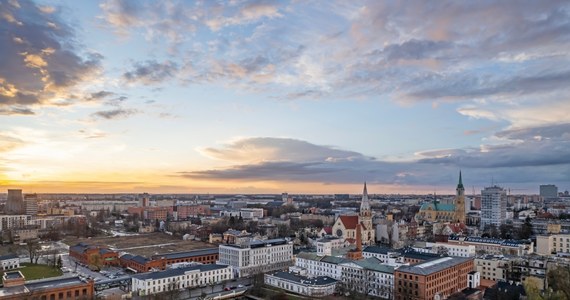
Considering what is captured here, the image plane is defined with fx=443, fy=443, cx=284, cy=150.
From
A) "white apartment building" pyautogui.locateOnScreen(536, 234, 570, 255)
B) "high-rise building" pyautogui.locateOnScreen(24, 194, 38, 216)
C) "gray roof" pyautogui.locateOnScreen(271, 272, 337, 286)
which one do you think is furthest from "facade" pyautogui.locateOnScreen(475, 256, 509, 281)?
"high-rise building" pyautogui.locateOnScreen(24, 194, 38, 216)

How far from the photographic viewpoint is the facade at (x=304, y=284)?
25906 millimetres

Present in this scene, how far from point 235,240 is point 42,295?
76.9ft

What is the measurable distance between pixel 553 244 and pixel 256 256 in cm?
2722

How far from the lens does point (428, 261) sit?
2777cm

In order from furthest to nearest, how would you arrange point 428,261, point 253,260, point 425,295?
point 253,260, point 428,261, point 425,295

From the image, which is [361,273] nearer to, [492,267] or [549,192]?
[492,267]

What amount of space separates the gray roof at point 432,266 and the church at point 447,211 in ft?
110

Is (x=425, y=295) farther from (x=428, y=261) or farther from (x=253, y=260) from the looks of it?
(x=253, y=260)

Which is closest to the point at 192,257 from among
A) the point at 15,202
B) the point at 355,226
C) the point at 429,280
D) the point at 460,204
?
the point at 355,226

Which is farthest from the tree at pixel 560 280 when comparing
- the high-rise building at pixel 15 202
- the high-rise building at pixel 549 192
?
the high-rise building at pixel 549 192

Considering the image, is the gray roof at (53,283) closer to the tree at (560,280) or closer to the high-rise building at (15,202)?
the tree at (560,280)

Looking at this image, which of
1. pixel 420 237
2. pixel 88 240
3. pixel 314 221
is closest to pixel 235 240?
pixel 88 240

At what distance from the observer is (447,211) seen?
206 feet

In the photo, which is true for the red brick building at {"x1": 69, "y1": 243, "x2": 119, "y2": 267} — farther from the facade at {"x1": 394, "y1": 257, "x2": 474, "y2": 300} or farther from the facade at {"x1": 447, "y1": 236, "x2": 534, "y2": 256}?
the facade at {"x1": 447, "y1": 236, "x2": 534, "y2": 256}
